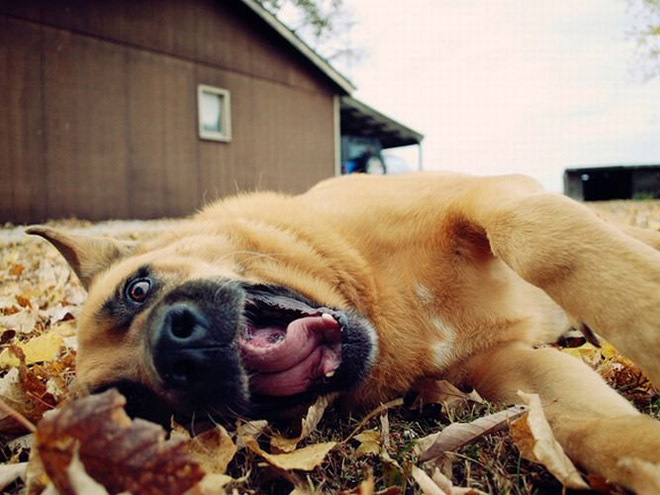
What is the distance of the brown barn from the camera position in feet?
41.3

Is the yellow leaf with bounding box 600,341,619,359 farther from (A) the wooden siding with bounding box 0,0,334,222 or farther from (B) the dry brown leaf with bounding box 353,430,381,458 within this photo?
(A) the wooden siding with bounding box 0,0,334,222

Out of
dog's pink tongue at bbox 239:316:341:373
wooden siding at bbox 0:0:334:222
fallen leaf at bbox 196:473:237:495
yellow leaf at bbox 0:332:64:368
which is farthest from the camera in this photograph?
wooden siding at bbox 0:0:334:222

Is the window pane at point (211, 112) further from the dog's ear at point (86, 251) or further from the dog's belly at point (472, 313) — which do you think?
the dog's belly at point (472, 313)

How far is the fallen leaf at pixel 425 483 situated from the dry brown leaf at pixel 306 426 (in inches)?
16.7

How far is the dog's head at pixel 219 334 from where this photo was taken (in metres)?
1.81

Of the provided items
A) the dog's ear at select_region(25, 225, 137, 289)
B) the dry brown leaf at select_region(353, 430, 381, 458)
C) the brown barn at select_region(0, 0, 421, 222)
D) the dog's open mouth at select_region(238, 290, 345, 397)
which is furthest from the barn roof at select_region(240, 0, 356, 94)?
the dry brown leaf at select_region(353, 430, 381, 458)

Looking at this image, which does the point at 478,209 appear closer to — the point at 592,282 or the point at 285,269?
the point at 592,282

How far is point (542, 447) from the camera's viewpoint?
1.55m

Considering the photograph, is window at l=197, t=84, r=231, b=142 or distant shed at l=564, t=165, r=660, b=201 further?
distant shed at l=564, t=165, r=660, b=201

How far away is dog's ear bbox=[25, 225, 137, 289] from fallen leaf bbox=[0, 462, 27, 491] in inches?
48.8

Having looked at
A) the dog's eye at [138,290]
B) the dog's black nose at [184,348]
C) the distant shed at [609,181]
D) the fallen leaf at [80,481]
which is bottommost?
the fallen leaf at [80,481]

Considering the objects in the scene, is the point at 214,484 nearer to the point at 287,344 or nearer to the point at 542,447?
the point at 287,344

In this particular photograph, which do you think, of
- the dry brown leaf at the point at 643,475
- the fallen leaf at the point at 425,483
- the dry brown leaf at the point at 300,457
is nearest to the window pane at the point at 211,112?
the dry brown leaf at the point at 300,457

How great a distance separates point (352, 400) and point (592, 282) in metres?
0.98
